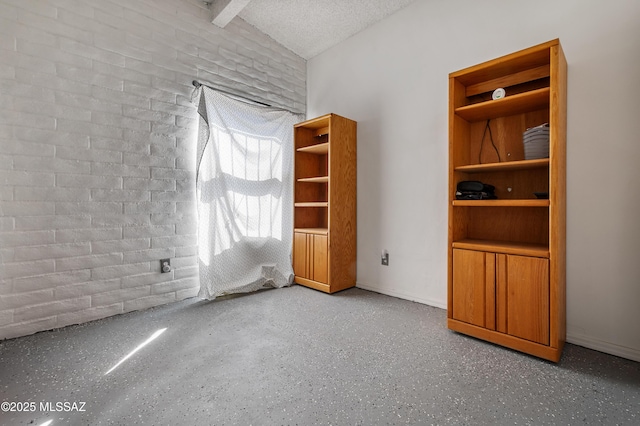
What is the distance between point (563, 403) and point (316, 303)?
1850mm

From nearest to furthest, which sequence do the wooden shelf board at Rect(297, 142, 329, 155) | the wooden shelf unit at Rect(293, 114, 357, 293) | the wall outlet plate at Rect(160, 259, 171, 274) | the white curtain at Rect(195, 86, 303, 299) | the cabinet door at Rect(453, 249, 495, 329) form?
the cabinet door at Rect(453, 249, 495, 329) < the wall outlet plate at Rect(160, 259, 171, 274) < the white curtain at Rect(195, 86, 303, 299) < the wooden shelf unit at Rect(293, 114, 357, 293) < the wooden shelf board at Rect(297, 142, 329, 155)

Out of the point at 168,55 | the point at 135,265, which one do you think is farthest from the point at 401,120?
the point at 135,265

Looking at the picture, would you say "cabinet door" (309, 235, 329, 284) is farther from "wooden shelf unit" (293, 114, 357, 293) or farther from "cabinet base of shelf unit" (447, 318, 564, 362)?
"cabinet base of shelf unit" (447, 318, 564, 362)

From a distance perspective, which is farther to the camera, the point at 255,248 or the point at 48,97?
the point at 255,248

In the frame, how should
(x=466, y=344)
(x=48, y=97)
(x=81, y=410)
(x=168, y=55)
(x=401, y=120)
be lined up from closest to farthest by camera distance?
(x=81, y=410) → (x=466, y=344) → (x=48, y=97) → (x=168, y=55) → (x=401, y=120)

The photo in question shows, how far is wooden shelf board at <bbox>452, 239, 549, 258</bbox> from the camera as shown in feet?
6.04

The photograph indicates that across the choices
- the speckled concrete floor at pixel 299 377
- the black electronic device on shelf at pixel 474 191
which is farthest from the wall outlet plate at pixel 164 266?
the black electronic device on shelf at pixel 474 191

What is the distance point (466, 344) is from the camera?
2023 millimetres

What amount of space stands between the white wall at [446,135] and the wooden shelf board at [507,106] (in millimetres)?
247

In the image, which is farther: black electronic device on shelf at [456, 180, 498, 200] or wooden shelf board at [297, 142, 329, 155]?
wooden shelf board at [297, 142, 329, 155]

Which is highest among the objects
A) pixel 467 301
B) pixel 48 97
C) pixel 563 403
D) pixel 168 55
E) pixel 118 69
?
pixel 168 55

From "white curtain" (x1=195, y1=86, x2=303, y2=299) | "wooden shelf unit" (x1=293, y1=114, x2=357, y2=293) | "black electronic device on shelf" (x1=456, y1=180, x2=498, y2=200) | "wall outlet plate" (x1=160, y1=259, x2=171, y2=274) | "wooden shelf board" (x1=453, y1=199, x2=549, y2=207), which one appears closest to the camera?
"wooden shelf board" (x1=453, y1=199, x2=549, y2=207)

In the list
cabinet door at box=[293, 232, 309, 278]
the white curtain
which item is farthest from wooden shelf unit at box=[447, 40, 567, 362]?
the white curtain

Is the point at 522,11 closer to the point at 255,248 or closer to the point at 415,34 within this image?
the point at 415,34
